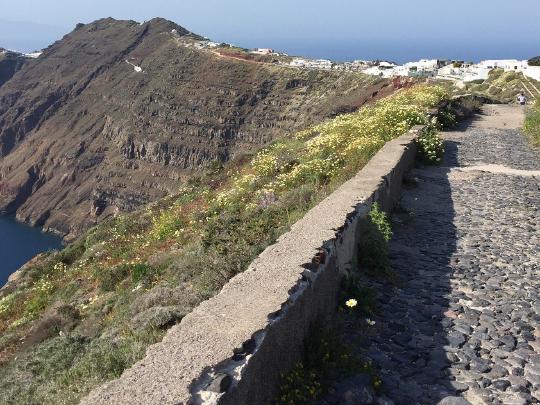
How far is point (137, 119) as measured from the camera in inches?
3875

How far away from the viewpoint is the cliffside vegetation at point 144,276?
5516mm

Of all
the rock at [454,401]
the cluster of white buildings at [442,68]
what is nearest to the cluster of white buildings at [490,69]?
the cluster of white buildings at [442,68]

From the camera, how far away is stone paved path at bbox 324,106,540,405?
4.18 m

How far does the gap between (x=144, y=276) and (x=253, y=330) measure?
618 centimetres

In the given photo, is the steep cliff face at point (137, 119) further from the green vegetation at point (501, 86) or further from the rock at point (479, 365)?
the rock at point (479, 365)

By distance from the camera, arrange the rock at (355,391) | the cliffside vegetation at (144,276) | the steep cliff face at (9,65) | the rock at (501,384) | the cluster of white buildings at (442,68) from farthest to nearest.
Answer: the steep cliff face at (9,65) < the cluster of white buildings at (442,68) < the cliffside vegetation at (144,276) < the rock at (501,384) < the rock at (355,391)

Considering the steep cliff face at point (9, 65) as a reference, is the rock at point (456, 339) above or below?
below

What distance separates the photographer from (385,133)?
1270 centimetres

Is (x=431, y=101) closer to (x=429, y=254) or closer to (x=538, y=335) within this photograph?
(x=429, y=254)

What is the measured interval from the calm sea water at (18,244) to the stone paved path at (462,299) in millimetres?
67727

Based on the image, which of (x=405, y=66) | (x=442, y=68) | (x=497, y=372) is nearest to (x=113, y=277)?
(x=497, y=372)

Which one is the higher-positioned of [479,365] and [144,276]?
[479,365]

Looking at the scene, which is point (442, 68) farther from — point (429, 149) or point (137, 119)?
point (429, 149)

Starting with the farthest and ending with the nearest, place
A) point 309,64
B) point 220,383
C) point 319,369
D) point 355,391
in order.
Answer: point 309,64
point 319,369
point 355,391
point 220,383
